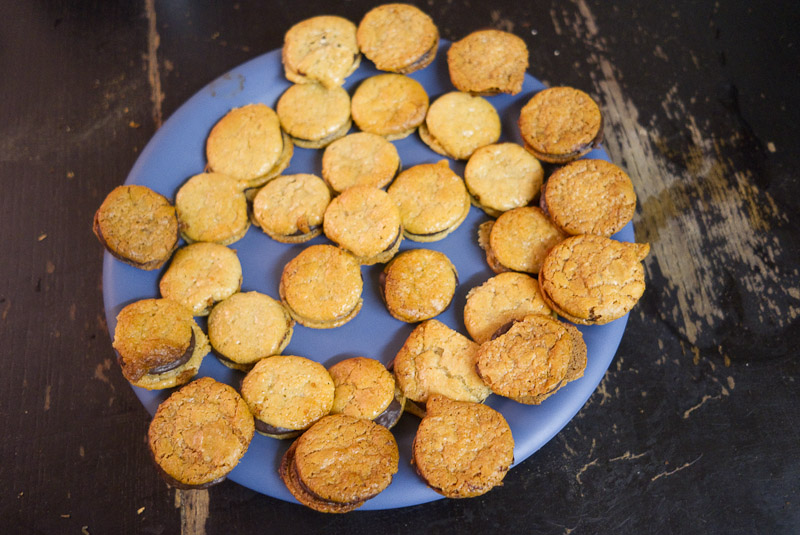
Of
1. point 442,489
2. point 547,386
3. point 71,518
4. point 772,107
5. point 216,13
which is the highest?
point 216,13

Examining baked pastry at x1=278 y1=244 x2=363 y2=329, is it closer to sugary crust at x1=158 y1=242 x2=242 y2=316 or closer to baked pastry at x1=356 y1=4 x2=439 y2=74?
sugary crust at x1=158 y1=242 x2=242 y2=316

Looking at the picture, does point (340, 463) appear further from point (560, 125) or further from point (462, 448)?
point (560, 125)

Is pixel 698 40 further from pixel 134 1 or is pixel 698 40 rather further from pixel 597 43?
pixel 134 1

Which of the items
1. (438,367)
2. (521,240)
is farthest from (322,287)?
(521,240)

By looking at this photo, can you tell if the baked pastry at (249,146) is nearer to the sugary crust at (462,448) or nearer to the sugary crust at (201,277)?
the sugary crust at (201,277)

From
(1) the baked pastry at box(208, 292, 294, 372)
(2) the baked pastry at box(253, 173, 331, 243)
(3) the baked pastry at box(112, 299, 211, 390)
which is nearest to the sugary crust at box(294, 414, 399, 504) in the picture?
(1) the baked pastry at box(208, 292, 294, 372)

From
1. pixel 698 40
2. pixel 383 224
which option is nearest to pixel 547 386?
pixel 383 224
